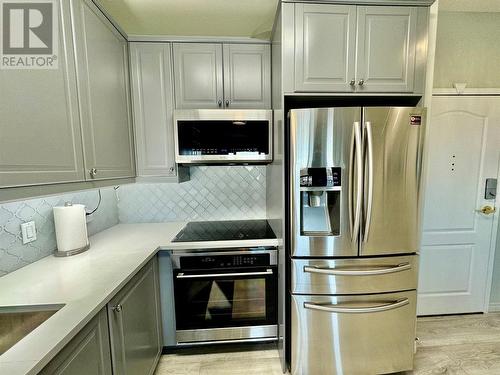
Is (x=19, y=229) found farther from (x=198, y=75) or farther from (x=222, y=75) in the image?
(x=222, y=75)

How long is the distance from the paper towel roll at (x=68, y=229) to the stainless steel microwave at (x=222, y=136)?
0.75 meters

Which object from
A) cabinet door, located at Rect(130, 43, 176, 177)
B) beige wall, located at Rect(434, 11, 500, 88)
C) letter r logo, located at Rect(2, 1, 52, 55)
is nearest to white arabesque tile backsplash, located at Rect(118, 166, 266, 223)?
cabinet door, located at Rect(130, 43, 176, 177)

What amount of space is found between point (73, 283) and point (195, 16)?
1.90 metres

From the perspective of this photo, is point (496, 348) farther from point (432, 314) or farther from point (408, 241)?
point (408, 241)

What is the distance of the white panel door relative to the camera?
2160 millimetres

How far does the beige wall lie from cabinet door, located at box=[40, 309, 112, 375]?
298 centimetres

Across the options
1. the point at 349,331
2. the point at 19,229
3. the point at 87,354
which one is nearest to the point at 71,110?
the point at 19,229

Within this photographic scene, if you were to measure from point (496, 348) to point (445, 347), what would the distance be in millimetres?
397

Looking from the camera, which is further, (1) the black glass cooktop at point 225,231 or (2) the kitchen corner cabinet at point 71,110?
(1) the black glass cooktop at point 225,231

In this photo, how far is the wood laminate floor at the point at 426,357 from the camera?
1.78 metres

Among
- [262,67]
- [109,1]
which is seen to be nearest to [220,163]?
[262,67]

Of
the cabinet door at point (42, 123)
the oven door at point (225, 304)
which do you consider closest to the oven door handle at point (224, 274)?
the oven door at point (225, 304)

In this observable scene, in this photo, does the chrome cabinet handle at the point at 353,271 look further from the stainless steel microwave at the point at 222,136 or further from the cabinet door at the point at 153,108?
the cabinet door at the point at 153,108

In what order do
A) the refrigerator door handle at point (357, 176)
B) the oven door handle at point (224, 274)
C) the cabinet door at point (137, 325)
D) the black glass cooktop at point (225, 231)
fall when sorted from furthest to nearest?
the black glass cooktop at point (225, 231), the oven door handle at point (224, 274), the refrigerator door handle at point (357, 176), the cabinet door at point (137, 325)
